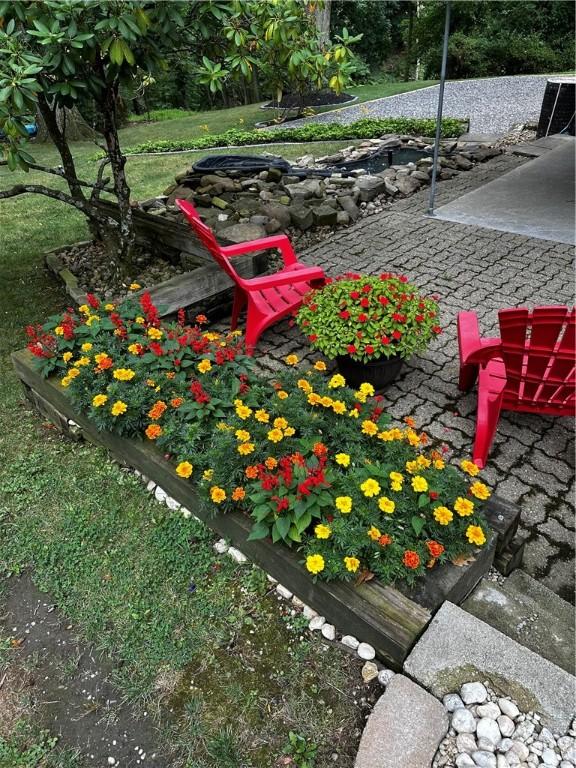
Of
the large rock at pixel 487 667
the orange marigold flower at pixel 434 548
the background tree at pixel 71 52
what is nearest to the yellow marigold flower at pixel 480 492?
the orange marigold flower at pixel 434 548

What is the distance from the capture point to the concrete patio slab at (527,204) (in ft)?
19.1

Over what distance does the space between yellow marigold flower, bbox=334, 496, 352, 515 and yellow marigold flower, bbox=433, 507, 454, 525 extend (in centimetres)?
32

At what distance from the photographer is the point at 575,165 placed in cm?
754

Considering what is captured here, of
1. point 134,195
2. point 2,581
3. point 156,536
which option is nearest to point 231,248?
point 156,536

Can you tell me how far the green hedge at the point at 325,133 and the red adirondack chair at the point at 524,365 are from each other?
8.18 m

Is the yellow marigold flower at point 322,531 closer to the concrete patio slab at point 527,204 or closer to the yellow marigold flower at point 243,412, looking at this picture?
the yellow marigold flower at point 243,412

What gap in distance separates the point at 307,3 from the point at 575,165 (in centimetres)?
601

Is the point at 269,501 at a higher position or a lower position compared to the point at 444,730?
higher

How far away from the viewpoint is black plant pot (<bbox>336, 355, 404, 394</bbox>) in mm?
3188

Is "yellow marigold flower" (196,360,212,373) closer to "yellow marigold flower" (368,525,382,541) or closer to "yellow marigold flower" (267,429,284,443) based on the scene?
"yellow marigold flower" (267,429,284,443)

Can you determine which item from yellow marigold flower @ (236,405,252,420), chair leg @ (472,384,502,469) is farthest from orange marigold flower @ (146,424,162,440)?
chair leg @ (472,384,502,469)

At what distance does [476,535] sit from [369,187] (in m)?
5.72

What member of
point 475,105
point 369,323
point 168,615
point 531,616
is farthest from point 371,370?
point 475,105

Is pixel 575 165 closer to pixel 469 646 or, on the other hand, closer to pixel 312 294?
pixel 312 294
